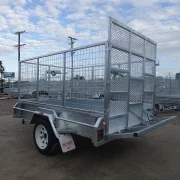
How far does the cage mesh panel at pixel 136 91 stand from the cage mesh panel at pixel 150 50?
81 cm

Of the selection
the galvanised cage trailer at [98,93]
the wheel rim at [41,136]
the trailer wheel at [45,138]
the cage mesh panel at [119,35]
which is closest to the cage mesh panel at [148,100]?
the galvanised cage trailer at [98,93]

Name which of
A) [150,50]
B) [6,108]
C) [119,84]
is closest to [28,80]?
[119,84]

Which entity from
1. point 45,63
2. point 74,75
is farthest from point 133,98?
point 45,63

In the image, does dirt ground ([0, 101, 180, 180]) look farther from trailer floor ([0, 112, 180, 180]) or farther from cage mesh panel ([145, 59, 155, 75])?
cage mesh panel ([145, 59, 155, 75])

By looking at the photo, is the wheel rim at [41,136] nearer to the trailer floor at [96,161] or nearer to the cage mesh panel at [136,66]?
the trailer floor at [96,161]

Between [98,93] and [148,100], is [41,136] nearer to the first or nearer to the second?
[98,93]

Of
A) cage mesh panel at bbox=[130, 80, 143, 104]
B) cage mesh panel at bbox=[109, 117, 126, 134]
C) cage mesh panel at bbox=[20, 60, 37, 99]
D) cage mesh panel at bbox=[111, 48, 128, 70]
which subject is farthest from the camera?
cage mesh panel at bbox=[20, 60, 37, 99]

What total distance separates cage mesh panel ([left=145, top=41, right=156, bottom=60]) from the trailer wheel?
9.36 ft

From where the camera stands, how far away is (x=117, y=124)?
3840 millimetres

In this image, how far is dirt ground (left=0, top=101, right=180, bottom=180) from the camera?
345cm

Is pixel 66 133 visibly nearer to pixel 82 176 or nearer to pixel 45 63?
pixel 82 176

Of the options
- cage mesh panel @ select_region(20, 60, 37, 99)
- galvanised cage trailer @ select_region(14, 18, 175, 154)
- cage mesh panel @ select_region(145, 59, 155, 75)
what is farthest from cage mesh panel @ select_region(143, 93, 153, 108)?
cage mesh panel @ select_region(20, 60, 37, 99)

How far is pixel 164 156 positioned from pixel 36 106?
3308mm

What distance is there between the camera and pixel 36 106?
5.09m
